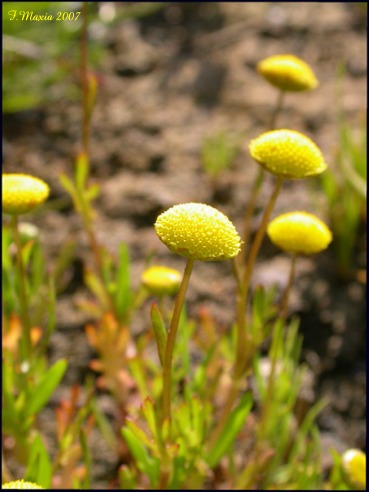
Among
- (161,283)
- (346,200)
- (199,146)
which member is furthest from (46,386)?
(199,146)

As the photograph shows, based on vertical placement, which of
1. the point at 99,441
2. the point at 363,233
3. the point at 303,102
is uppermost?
the point at 303,102

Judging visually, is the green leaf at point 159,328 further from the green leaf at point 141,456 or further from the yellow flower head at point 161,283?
the yellow flower head at point 161,283

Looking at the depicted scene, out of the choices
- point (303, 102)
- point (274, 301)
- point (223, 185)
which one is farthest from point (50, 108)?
point (274, 301)

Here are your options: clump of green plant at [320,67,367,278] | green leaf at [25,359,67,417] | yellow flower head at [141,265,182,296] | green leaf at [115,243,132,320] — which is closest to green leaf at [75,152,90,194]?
green leaf at [115,243,132,320]

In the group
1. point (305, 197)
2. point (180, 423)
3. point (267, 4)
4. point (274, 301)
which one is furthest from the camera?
point (267, 4)

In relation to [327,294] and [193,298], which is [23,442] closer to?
[193,298]

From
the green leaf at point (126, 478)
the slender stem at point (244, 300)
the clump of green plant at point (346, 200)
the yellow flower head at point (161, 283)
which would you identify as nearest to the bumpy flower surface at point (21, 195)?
the yellow flower head at point (161, 283)
